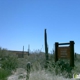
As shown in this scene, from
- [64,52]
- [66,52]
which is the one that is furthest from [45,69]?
[64,52]

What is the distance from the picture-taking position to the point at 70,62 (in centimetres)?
1783

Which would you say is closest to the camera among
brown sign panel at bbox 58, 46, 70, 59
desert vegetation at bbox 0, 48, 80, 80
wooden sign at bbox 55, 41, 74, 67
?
desert vegetation at bbox 0, 48, 80, 80

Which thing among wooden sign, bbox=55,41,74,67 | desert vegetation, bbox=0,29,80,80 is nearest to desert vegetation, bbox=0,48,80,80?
desert vegetation, bbox=0,29,80,80

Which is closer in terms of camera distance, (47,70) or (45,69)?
(47,70)

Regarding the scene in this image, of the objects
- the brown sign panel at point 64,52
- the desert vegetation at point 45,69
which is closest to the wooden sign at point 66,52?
the brown sign panel at point 64,52

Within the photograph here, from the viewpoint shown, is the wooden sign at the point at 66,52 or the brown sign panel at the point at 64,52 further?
the brown sign panel at the point at 64,52

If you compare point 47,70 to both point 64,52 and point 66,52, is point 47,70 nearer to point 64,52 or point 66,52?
point 66,52

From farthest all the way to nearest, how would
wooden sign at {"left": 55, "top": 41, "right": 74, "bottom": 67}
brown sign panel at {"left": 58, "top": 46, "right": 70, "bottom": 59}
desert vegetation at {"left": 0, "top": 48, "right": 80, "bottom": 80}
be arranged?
brown sign panel at {"left": 58, "top": 46, "right": 70, "bottom": 59}, wooden sign at {"left": 55, "top": 41, "right": 74, "bottom": 67}, desert vegetation at {"left": 0, "top": 48, "right": 80, "bottom": 80}

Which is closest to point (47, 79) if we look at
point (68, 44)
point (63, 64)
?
point (63, 64)

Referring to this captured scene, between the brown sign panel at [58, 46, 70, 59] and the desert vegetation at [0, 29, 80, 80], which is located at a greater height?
the brown sign panel at [58, 46, 70, 59]

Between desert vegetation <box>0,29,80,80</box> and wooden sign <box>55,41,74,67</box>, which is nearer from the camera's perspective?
desert vegetation <box>0,29,80,80</box>

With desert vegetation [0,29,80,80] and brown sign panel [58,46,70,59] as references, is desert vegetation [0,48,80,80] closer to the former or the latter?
desert vegetation [0,29,80,80]

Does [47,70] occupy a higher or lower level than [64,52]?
lower

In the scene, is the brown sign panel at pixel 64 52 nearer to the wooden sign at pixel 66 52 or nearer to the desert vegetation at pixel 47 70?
the wooden sign at pixel 66 52
